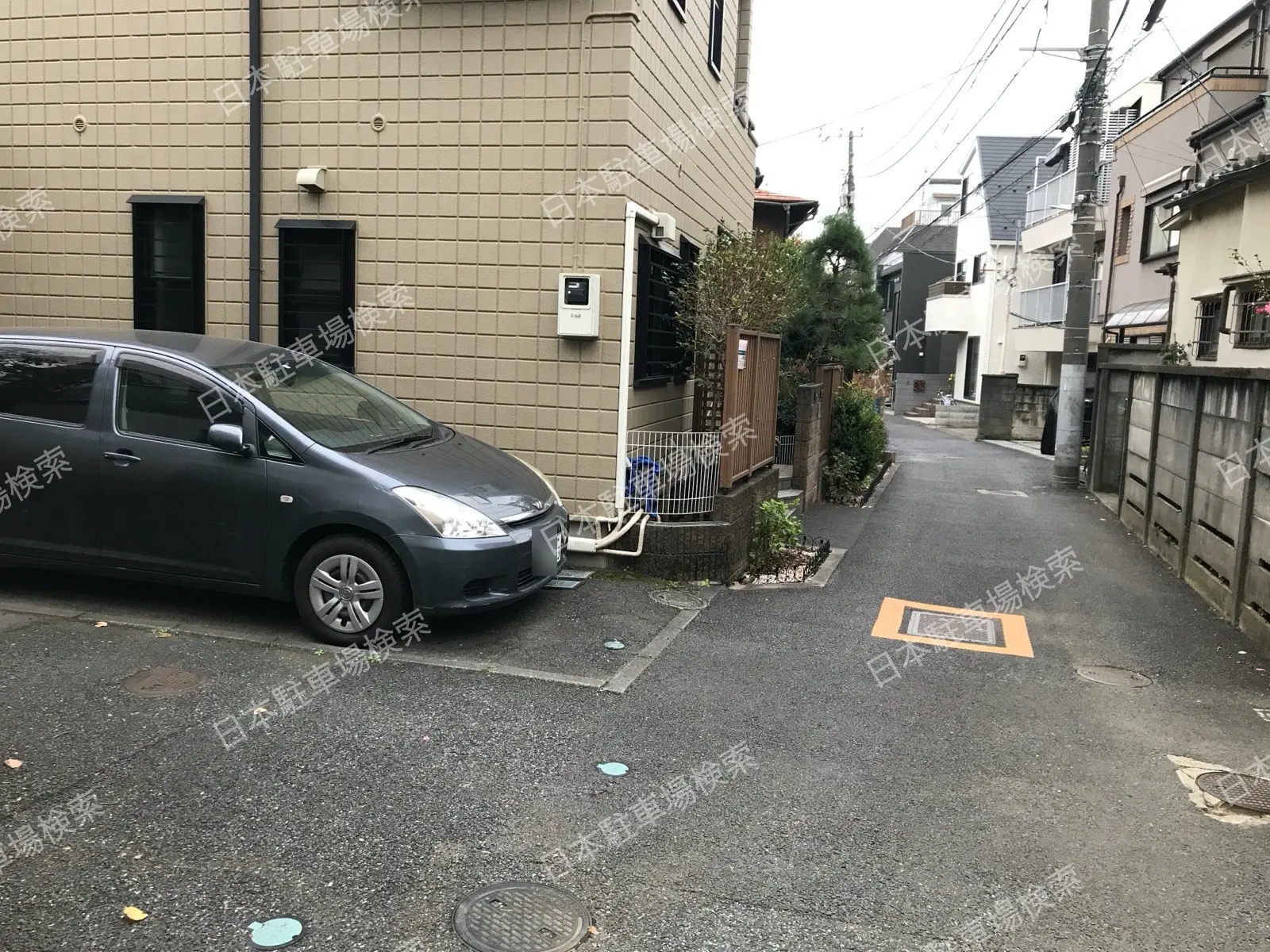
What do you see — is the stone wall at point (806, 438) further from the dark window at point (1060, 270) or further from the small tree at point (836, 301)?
the dark window at point (1060, 270)

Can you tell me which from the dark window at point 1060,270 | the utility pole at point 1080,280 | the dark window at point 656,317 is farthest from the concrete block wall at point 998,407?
the dark window at point 656,317

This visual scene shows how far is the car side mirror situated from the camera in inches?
207

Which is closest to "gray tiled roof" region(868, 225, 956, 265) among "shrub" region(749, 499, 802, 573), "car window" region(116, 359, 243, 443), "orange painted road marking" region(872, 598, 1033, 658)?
"shrub" region(749, 499, 802, 573)

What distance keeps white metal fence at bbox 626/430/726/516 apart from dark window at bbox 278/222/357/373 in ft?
8.40

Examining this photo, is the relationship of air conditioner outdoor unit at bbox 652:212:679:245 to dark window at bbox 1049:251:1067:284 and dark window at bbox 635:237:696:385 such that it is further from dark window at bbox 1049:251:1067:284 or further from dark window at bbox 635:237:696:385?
dark window at bbox 1049:251:1067:284

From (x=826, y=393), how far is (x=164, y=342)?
882cm

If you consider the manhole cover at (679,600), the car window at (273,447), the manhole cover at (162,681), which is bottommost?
the manhole cover at (162,681)

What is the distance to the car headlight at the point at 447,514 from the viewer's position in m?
5.24

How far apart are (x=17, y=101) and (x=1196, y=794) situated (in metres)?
9.86

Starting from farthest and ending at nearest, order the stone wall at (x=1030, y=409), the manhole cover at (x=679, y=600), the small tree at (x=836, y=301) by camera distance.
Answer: the stone wall at (x=1030, y=409) → the small tree at (x=836, y=301) → the manhole cover at (x=679, y=600)

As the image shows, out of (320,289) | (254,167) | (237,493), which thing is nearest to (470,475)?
(237,493)

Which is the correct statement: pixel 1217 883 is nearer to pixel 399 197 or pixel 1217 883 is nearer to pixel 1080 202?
pixel 399 197

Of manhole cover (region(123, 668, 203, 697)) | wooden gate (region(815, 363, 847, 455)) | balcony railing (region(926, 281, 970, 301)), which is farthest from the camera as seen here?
balcony railing (region(926, 281, 970, 301))

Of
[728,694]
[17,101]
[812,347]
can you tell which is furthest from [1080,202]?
[17,101]
